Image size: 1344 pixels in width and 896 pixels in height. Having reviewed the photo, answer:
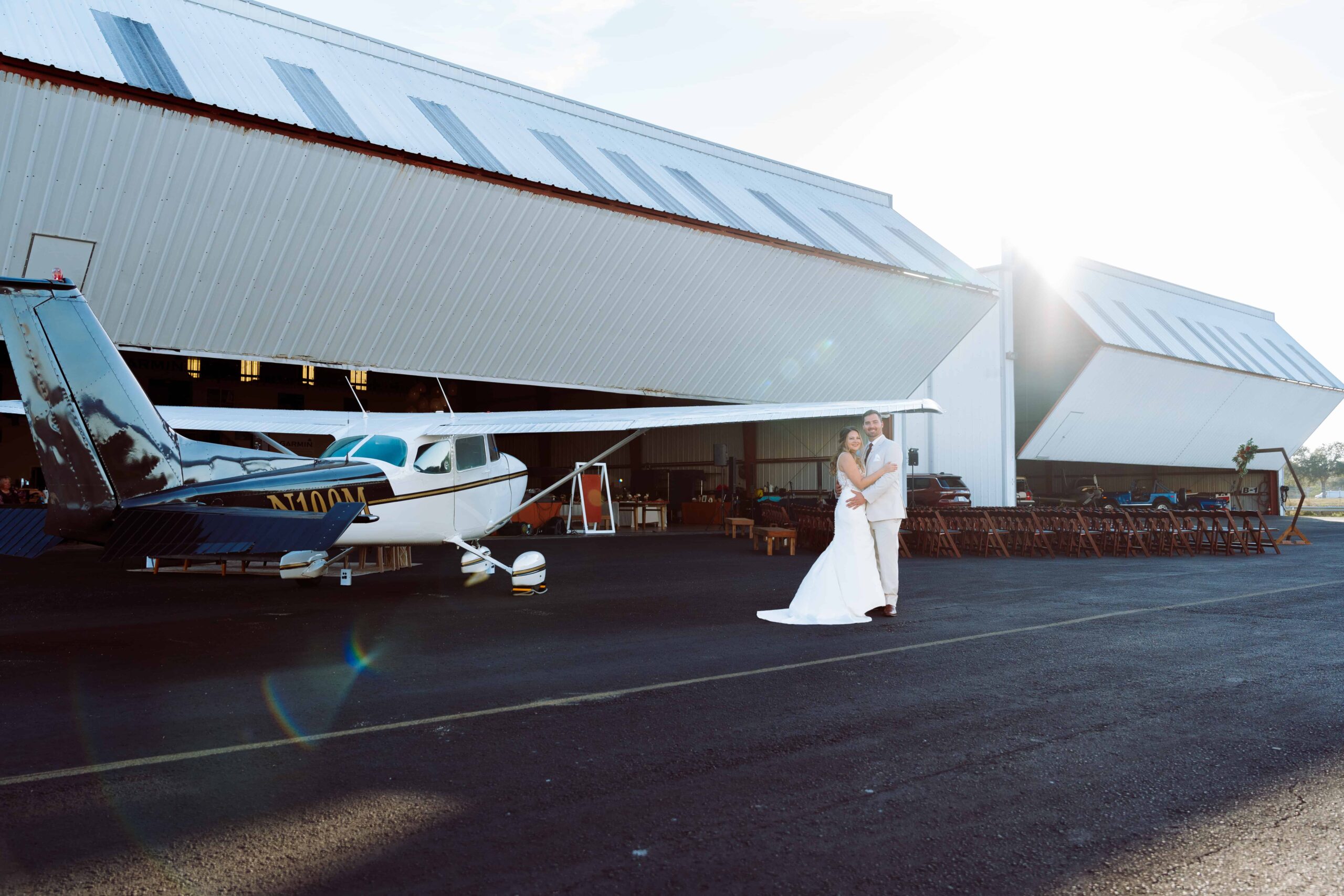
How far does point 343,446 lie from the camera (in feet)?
35.0

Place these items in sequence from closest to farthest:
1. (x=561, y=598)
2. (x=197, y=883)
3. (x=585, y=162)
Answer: (x=197, y=883), (x=561, y=598), (x=585, y=162)

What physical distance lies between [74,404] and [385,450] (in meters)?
3.49

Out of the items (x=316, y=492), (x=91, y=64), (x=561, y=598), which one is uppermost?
(x=91, y=64)

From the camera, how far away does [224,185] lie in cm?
1495

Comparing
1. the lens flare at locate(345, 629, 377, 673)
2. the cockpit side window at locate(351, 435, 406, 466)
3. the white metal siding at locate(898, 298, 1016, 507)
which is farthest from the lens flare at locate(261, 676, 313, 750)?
the white metal siding at locate(898, 298, 1016, 507)

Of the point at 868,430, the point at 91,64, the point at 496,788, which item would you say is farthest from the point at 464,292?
the point at 496,788

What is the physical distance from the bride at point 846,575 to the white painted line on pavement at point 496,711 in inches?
45.5

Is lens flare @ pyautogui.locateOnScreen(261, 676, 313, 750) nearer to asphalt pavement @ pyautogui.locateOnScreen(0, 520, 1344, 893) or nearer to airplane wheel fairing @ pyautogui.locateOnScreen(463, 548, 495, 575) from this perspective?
asphalt pavement @ pyautogui.locateOnScreen(0, 520, 1344, 893)

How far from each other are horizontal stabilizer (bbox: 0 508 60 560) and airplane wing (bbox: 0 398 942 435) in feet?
12.7

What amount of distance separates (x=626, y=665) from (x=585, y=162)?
1787 cm

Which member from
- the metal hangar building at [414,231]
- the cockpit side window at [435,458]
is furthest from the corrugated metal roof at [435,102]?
the cockpit side window at [435,458]

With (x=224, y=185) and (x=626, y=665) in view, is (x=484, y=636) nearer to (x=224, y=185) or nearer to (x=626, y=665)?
(x=626, y=665)

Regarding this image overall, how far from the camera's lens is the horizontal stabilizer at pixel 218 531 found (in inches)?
277

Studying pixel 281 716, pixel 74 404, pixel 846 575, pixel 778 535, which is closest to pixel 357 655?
pixel 281 716
